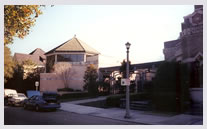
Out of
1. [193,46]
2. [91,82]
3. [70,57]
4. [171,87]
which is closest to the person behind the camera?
[171,87]

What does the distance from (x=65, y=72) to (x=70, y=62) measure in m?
2.33

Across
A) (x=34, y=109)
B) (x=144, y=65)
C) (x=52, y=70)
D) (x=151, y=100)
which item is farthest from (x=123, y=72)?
(x=52, y=70)

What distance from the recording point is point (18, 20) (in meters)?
10.5

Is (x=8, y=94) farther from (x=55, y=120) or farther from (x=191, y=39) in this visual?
(x=191, y=39)

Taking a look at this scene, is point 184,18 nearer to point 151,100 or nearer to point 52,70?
point 151,100

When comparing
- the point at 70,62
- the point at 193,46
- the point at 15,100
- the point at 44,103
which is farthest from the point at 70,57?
the point at 193,46

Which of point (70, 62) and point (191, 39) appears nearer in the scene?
point (191, 39)

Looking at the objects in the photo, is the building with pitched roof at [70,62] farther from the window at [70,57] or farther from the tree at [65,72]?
the tree at [65,72]

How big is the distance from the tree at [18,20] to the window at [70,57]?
2043 cm

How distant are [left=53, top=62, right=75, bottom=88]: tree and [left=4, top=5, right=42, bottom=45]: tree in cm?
1826

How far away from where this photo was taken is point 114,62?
33656mm

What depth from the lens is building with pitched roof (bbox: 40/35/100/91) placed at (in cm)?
2838

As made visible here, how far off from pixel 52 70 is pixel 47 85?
3438 millimetres

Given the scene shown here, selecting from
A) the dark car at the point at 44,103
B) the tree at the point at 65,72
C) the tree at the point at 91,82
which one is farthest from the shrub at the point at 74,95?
the dark car at the point at 44,103
